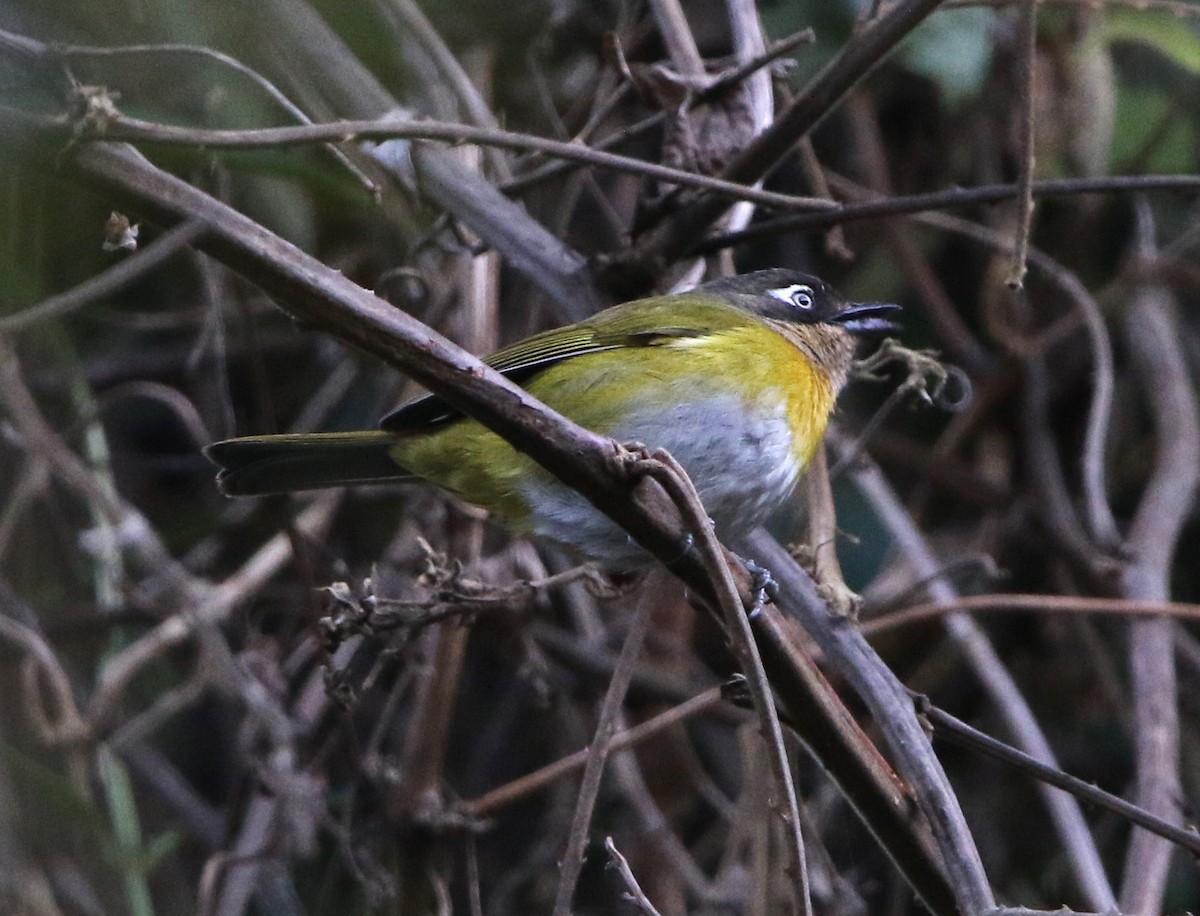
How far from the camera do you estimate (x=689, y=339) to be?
307 cm

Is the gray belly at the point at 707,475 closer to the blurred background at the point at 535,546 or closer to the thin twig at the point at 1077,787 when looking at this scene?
the blurred background at the point at 535,546

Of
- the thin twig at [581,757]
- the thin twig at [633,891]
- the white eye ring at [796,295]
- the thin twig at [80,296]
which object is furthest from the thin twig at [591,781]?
the white eye ring at [796,295]

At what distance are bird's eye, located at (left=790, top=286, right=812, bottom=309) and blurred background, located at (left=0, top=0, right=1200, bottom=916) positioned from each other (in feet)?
0.65

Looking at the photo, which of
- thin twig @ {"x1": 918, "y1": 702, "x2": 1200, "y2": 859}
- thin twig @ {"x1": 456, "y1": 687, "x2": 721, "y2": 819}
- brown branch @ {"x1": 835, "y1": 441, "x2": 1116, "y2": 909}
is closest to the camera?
thin twig @ {"x1": 918, "y1": 702, "x2": 1200, "y2": 859}

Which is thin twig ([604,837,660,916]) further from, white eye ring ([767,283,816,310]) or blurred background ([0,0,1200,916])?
white eye ring ([767,283,816,310])

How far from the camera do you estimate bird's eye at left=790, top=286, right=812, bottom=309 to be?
11.6 ft

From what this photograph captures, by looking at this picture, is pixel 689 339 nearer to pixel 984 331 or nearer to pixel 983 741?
pixel 983 741

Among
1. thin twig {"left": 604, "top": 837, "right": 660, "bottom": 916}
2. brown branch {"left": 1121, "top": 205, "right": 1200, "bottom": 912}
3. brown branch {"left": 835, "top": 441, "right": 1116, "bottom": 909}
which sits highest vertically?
thin twig {"left": 604, "top": 837, "right": 660, "bottom": 916}

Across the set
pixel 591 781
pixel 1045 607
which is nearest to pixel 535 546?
pixel 1045 607

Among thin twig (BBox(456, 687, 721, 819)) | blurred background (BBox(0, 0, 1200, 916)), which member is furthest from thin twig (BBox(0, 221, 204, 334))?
thin twig (BBox(456, 687, 721, 819))

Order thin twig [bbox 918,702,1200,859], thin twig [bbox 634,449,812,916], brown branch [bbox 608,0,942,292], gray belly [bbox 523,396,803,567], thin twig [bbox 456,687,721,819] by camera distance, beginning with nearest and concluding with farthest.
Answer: thin twig [bbox 634,449,812,916], thin twig [bbox 918,702,1200,859], brown branch [bbox 608,0,942,292], gray belly [bbox 523,396,803,567], thin twig [bbox 456,687,721,819]

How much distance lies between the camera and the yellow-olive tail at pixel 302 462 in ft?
9.50

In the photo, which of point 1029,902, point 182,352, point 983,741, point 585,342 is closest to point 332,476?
point 585,342

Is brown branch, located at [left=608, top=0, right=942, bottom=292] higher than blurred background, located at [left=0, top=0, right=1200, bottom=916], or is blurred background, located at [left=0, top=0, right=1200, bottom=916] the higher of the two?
brown branch, located at [left=608, top=0, right=942, bottom=292]
